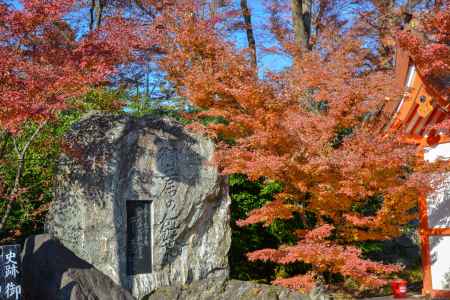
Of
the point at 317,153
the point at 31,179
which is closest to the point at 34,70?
the point at 31,179

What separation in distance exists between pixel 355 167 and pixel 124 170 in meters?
4.25

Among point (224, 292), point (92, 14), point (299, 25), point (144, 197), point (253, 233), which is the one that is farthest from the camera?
point (92, 14)

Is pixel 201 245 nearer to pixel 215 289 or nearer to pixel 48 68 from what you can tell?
pixel 215 289

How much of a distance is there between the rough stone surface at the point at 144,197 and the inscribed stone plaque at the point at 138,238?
0.10m

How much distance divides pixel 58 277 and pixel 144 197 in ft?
8.10

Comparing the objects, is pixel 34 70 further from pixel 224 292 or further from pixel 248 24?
pixel 248 24

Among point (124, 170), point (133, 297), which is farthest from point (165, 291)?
point (124, 170)

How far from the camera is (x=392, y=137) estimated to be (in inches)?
359

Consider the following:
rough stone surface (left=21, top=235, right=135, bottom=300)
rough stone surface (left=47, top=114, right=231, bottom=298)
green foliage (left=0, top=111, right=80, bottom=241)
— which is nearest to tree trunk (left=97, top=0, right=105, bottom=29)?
green foliage (left=0, top=111, right=80, bottom=241)

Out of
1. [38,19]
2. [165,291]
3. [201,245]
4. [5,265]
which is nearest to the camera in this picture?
[5,265]

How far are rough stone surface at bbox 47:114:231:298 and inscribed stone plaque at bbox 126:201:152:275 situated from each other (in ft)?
0.32

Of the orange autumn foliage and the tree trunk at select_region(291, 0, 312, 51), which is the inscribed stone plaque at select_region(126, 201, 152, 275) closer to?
the orange autumn foliage

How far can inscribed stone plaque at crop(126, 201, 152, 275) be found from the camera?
8930mm

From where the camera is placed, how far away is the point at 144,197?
30.0ft
